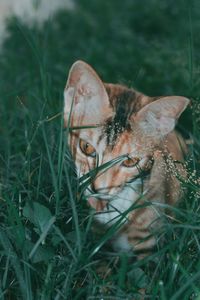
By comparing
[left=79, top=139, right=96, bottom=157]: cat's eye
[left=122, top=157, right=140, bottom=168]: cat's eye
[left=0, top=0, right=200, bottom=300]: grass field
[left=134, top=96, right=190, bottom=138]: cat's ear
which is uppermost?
[left=134, top=96, right=190, bottom=138]: cat's ear

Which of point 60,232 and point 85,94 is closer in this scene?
point 60,232

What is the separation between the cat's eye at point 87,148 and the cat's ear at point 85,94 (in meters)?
0.11

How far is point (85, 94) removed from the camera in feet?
9.56

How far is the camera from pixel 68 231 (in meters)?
2.81

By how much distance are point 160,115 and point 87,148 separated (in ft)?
1.17

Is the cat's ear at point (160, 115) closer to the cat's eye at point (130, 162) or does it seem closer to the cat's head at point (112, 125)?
the cat's head at point (112, 125)

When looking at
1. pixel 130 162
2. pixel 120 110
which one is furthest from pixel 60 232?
pixel 120 110

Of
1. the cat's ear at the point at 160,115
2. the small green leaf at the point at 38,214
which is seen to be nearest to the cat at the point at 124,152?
the cat's ear at the point at 160,115

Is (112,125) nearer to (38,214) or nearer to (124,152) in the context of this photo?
(124,152)

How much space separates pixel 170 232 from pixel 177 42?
2.84 m

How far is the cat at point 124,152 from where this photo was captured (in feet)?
9.00

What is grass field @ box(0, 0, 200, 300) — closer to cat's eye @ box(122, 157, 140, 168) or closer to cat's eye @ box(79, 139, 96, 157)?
cat's eye @ box(79, 139, 96, 157)

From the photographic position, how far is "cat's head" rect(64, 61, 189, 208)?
8.99ft

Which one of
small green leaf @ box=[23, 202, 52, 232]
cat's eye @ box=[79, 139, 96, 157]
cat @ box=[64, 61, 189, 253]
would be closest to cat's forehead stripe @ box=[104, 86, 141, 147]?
cat @ box=[64, 61, 189, 253]
